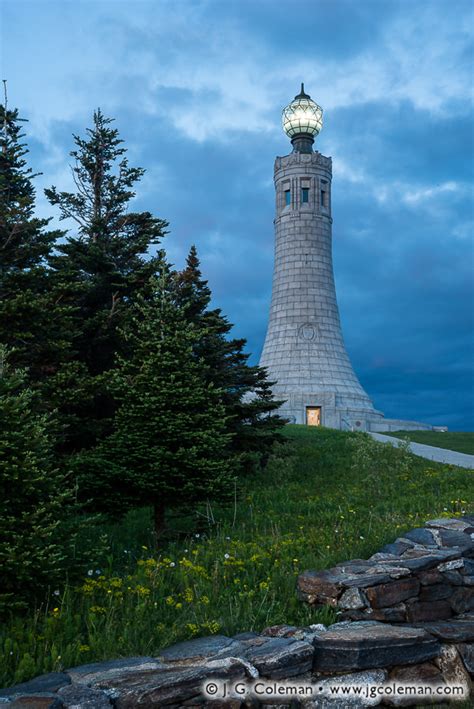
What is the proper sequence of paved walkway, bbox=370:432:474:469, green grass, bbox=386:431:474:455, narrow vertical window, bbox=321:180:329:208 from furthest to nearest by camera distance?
narrow vertical window, bbox=321:180:329:208, green grass, bbox=386:431:474:455, paved walkway, bbox=370:432:474:469

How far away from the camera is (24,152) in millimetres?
20484

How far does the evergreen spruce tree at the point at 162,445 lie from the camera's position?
11.9 meters

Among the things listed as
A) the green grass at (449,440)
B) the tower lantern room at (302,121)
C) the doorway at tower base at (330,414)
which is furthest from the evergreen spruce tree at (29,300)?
the tower lantern room at (302,121)

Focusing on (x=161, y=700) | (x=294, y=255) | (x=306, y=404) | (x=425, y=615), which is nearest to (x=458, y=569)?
(x=425, y=615)

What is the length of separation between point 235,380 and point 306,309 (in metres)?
32.8

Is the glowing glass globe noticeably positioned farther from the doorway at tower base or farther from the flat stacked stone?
the flat stacked stone

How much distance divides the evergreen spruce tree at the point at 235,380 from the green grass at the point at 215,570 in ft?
5.62

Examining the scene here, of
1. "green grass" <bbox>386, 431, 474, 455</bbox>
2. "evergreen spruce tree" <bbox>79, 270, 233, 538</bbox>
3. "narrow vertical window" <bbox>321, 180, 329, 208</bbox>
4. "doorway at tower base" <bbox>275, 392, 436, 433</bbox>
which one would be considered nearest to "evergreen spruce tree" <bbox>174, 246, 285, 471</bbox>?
"evergreen spruce tree" <bbox>79, 270, 233, 538</bbox>

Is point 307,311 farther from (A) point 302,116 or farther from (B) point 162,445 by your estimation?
(B) point 162,445

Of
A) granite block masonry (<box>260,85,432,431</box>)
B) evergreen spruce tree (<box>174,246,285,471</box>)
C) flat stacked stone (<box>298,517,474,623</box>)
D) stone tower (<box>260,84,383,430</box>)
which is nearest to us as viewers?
flat stacked stone (<box>298,517,474,623</box>)

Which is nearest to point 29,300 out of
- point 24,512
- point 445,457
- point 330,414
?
point 24,512

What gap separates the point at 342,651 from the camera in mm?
7176

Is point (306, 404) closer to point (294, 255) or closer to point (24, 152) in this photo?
point (294, 255)

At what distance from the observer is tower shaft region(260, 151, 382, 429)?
166ft
